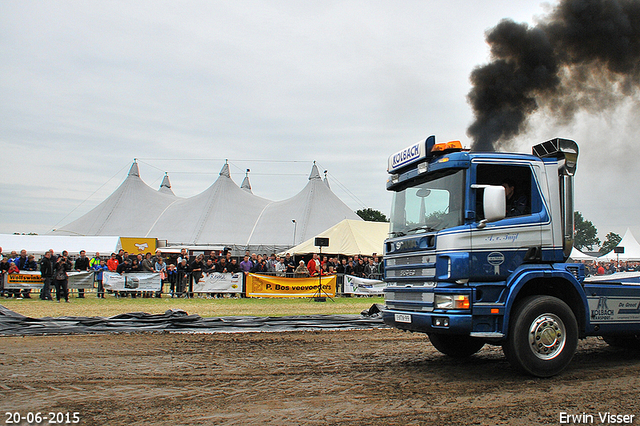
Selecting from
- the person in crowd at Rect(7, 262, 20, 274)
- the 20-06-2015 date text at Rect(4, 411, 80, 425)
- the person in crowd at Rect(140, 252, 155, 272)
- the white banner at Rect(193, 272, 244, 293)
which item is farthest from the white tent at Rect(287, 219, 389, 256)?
the 20-06-2015 date text at Rect(4, 411, 80, 425)

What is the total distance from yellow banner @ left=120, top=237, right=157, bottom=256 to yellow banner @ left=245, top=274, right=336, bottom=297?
62.4ft

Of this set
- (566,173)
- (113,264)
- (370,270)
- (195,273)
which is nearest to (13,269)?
(113,264)

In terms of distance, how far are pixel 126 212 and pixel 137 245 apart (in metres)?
7.61

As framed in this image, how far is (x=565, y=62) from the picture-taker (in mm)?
11023

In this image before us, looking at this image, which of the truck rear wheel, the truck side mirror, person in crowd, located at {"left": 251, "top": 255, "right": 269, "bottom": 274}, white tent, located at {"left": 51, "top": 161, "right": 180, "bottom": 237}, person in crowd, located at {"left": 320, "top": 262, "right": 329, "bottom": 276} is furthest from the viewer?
white tent, located at {"left": 51, "top": 161, "right": 180, "bottom": 237}

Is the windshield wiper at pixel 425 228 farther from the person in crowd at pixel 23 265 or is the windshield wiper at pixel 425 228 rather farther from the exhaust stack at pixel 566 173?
the person in crowd at pixel 23 265

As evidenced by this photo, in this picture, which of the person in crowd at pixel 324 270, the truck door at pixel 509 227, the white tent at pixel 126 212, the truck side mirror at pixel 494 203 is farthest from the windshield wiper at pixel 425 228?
the white tent at pixel 126 212

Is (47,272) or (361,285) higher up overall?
(47,272)

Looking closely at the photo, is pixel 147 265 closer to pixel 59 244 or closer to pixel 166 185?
pixel 59 244

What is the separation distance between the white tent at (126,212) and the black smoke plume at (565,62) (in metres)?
37.5

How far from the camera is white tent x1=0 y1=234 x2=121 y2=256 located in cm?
3378

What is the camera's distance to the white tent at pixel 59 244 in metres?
33.8

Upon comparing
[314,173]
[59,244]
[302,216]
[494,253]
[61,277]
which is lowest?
[61,277]

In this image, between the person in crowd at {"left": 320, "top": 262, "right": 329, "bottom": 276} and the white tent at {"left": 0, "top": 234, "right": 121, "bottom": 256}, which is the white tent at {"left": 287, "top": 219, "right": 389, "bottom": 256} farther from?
the white tent at {"left": 0, "top": 234, "right": 121, "bottom": 256}
